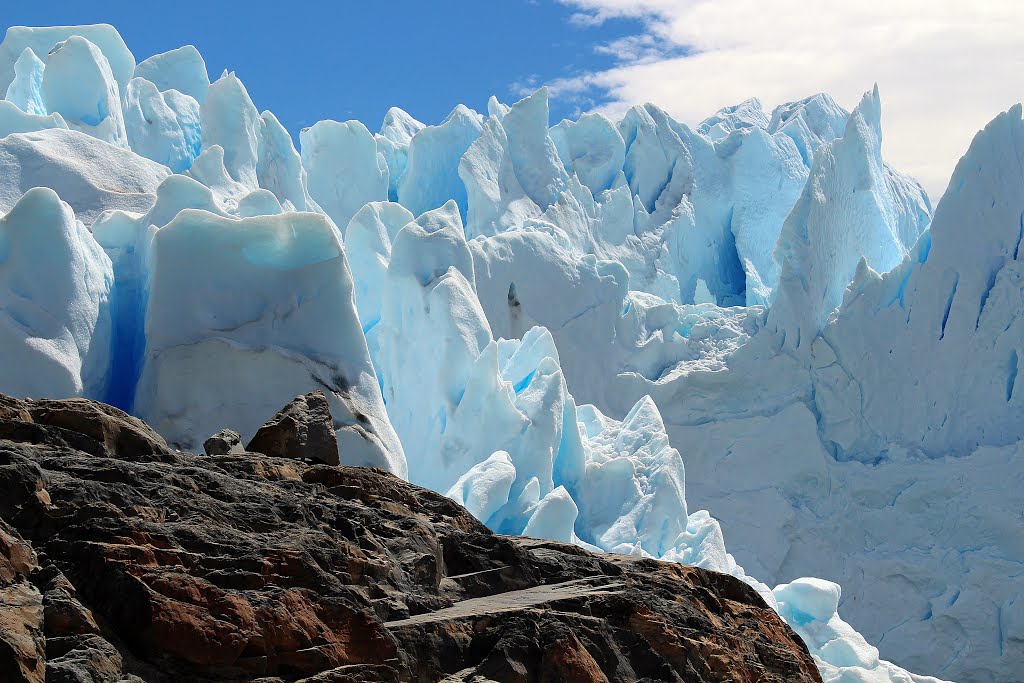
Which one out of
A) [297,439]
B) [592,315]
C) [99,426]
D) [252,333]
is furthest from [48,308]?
[592,315]

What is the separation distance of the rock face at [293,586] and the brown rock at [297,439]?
411 mm

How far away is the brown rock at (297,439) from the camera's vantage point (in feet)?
15.7

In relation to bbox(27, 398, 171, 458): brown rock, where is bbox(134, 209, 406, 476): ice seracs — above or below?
below

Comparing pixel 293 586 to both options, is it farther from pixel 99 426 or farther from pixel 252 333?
pixel 252 333

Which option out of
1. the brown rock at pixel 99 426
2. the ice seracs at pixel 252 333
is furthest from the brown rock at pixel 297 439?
the ice seracs at pixel 252 333

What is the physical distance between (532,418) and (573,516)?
1.38 metres

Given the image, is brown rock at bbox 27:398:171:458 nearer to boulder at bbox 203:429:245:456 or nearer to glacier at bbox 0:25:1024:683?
boulder at bbox 203:429:245:456

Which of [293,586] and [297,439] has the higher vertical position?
[293,586]

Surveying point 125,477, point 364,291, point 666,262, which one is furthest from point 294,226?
point 666,262

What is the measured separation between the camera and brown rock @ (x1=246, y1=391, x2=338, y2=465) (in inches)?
189

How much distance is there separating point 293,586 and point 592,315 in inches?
594

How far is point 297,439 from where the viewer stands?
482 cm

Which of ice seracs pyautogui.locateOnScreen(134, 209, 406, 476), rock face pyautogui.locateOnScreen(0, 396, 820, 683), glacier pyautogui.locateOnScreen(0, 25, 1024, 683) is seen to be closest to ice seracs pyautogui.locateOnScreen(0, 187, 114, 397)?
glacier pyautogui.locateOnScreen(0, 25, 1024, 683)

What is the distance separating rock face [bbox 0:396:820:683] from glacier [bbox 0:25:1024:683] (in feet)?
13.6
